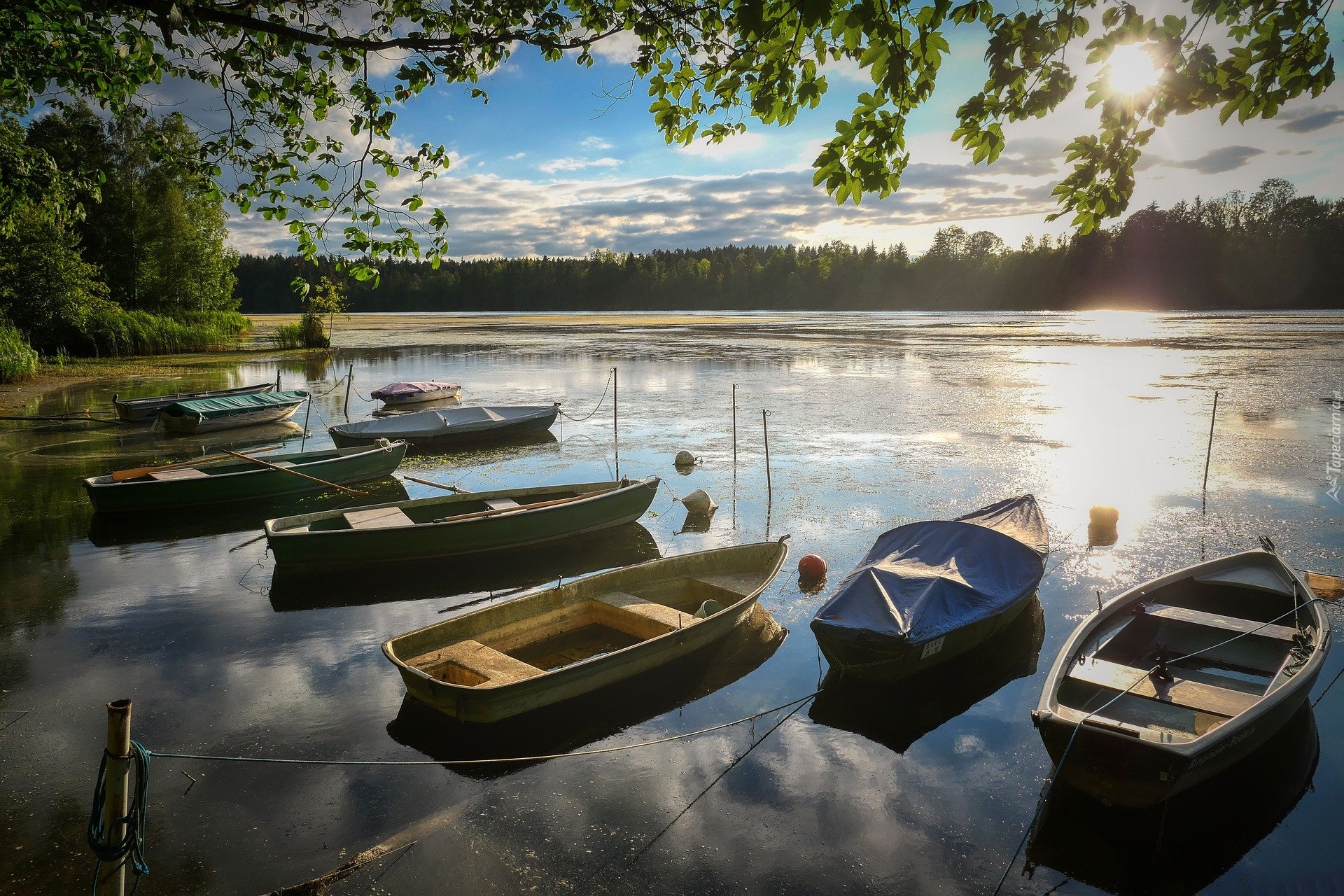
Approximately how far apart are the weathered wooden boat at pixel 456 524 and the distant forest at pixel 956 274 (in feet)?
243

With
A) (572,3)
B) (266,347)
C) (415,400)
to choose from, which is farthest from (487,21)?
(266,347)

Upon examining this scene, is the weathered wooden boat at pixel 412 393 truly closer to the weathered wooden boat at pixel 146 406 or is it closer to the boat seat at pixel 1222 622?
the weathered wooden boat at pixel 146 406

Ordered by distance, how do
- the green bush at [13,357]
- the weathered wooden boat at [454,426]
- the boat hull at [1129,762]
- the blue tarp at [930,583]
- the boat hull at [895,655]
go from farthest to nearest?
the green bush at [13,357] → the weathered wooden boat at [454,426] → the blue tarp at [930,583] → the boat hull at [895,655] → the boat hull at [1129,762]

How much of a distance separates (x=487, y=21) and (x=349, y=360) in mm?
43499

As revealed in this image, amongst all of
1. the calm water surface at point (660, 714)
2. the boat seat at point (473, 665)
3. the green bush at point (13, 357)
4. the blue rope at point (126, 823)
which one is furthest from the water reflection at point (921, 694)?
the green bush at point (13, 357)

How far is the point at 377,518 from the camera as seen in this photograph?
13227mm

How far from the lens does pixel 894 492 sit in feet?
53.4

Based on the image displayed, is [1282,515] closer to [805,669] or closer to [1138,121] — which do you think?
[805,669]

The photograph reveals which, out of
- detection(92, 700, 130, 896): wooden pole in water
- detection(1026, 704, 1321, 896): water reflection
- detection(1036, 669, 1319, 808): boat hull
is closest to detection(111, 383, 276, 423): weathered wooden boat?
detection(92, 700, 130, 896): wooden pole in water

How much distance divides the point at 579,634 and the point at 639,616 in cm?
85

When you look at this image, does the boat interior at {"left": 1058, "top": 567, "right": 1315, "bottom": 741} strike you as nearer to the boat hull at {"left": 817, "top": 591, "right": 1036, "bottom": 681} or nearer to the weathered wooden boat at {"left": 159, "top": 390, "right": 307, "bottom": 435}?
the boat hull at {"left": 817, "top": 591, "right": 1036, "bottom": 681}

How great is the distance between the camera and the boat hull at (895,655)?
27.0ft

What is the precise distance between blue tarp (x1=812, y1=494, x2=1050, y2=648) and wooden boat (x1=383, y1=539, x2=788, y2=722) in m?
1.46

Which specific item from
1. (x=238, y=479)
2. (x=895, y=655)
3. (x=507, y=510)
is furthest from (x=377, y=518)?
(x=895, y=655)
